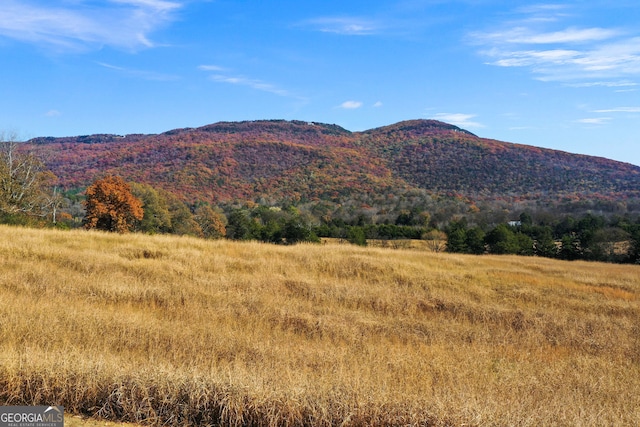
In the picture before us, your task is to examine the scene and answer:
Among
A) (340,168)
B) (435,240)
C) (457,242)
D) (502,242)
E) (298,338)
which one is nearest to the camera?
(298,338)

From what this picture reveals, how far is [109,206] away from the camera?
1353 inches

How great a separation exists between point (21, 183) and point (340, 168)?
106 metres

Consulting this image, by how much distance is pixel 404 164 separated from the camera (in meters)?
141

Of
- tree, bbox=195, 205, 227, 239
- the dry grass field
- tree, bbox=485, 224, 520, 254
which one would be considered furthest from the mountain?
the dry grass field

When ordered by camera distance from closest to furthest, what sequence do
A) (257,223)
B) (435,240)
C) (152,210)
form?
(152,210)
(435,240)
(257,223)

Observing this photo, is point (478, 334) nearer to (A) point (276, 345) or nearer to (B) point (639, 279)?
(A) point (276, 345)

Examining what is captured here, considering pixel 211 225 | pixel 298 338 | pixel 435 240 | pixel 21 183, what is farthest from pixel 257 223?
pixel 298 338

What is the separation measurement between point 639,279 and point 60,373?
2362cm

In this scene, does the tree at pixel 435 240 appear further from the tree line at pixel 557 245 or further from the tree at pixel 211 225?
the tree at pixel 211 225

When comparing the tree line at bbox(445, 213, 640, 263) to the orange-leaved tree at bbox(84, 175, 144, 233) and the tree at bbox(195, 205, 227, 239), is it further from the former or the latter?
the orange-leaved tree at bbox(84, 175, 144, 233)

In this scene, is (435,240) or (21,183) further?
(435,240)

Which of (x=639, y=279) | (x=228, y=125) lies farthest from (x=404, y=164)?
(x=639, y=279)

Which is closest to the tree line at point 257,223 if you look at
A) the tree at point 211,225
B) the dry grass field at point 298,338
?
the tree at point 211,225

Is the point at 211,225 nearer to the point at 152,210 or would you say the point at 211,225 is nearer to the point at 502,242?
the point at 152,210
